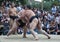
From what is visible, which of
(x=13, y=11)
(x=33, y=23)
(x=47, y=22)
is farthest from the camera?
(x=47, y=22)

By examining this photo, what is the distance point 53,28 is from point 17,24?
4.38 meters

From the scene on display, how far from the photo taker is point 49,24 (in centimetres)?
1869

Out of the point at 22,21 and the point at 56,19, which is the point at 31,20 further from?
the point at 56,19

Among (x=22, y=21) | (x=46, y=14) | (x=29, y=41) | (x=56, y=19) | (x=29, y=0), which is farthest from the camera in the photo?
(x=29, y=0)

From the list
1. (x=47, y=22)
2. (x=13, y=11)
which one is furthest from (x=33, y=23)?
(x=47, y=22)

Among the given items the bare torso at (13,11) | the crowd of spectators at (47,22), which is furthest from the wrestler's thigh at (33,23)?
the crowd of spectators at (47,22)

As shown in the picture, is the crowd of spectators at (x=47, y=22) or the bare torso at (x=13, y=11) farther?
the crowd of spectators at (x=47, y=22)

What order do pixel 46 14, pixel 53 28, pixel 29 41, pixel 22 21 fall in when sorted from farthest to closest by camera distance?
pixel 46 14 < pixel 53 28 < pixel 22 21 < pixel 29 41

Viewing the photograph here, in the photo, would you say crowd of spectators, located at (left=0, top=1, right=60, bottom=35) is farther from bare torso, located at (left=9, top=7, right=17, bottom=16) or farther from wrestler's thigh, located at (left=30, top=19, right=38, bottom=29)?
wrestler's thigh, located at (left=30, top=19, right=38, bottom=29)

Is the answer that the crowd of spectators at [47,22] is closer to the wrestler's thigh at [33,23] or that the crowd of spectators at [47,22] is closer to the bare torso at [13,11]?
the bare torso at [13,11]

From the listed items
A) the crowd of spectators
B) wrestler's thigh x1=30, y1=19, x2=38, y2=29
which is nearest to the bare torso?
the crowd of spectators

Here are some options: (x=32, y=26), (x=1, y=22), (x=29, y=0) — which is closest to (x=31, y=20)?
(x=32, y=26)

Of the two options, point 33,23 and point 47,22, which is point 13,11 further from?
point 47,22

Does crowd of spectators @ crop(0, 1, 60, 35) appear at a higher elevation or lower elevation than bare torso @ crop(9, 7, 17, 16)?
lower
